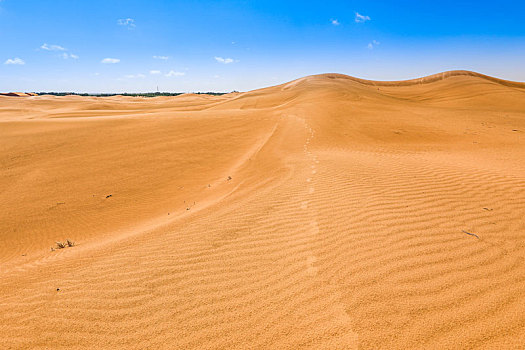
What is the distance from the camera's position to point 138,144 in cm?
1255

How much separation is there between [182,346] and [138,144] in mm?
12193

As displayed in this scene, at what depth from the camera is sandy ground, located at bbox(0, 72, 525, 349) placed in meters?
2.13

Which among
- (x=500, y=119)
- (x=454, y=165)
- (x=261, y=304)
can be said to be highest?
(x=500, y=119)

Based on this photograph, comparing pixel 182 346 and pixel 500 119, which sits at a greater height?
pixel 500 119

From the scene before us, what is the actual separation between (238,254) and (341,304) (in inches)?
55.0

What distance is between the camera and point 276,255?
314cm

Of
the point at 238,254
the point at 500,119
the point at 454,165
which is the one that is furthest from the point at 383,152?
the point at 500,119

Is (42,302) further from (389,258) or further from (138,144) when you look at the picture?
(138,144)

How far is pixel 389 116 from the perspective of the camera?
17281 millimetres

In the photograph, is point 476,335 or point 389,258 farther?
point 389,258

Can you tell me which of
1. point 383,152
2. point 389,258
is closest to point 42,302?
point 389,258

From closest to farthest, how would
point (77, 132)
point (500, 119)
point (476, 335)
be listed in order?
point (476, 335) → point (77, 132) → point (500, 119)

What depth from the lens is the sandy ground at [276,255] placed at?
2.13 meters

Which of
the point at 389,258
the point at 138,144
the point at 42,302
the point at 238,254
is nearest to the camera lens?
the point at 42,302
